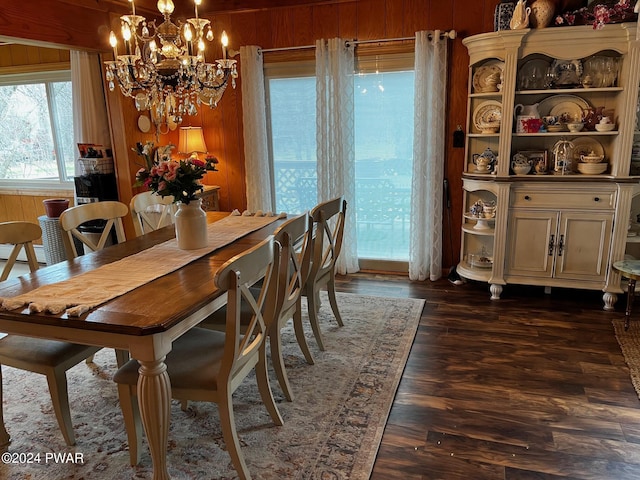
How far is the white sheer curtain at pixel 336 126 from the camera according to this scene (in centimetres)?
412

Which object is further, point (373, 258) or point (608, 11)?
point (373, 258)

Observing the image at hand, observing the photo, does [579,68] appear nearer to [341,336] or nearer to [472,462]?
[341,336]

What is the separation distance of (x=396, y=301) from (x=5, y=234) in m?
2.65

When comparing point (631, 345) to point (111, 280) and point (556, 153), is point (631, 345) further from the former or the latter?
point (111, 280)

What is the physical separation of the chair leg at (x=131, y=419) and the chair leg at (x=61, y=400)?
12.0 inches

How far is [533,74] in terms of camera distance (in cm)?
381

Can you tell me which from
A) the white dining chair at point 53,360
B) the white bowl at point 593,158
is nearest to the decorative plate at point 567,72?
the white bowl at point 593,158

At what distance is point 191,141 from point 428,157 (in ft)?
7.36

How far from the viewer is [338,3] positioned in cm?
412

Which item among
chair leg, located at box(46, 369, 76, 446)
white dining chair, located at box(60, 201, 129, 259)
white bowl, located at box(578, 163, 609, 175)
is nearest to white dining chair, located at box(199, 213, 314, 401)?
chair leg, located at box(46, 369, 76, 446)

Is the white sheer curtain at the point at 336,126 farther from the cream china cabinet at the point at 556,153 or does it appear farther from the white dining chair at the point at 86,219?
the white dining chair at the point at 86,219

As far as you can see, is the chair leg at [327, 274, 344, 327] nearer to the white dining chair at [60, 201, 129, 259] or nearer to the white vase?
the white vase

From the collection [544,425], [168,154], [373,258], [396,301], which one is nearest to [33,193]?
[168,154]

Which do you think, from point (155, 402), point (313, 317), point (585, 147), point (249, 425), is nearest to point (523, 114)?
point (585, 147)
